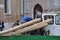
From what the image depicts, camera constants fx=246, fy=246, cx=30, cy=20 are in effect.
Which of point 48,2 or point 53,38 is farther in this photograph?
point 48,2

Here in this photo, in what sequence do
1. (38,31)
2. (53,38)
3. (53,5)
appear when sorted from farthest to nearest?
1. (53,5)
2. (38,31)
3. (53,38)

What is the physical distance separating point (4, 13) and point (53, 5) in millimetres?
7145

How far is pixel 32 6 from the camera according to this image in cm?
2675

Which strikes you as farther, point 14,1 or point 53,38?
point 14,1

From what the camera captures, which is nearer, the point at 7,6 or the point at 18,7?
the point at 7,6

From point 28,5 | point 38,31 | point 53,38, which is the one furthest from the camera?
point 28,5

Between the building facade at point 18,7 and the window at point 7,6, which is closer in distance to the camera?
the building facade at point 18,7

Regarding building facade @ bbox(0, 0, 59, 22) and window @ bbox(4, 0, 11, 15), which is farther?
window @ bbox(4, 0, 11, 15)

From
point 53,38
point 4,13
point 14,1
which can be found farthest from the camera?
point 14,1

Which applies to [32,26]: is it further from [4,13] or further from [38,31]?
[4,13]

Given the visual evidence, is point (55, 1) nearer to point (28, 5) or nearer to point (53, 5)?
point (53, 5)

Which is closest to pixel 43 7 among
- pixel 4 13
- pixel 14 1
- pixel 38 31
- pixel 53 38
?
pixel 14 1

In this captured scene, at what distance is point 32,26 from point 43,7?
794 inches

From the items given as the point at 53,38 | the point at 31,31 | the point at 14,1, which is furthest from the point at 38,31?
the point at 14,1
